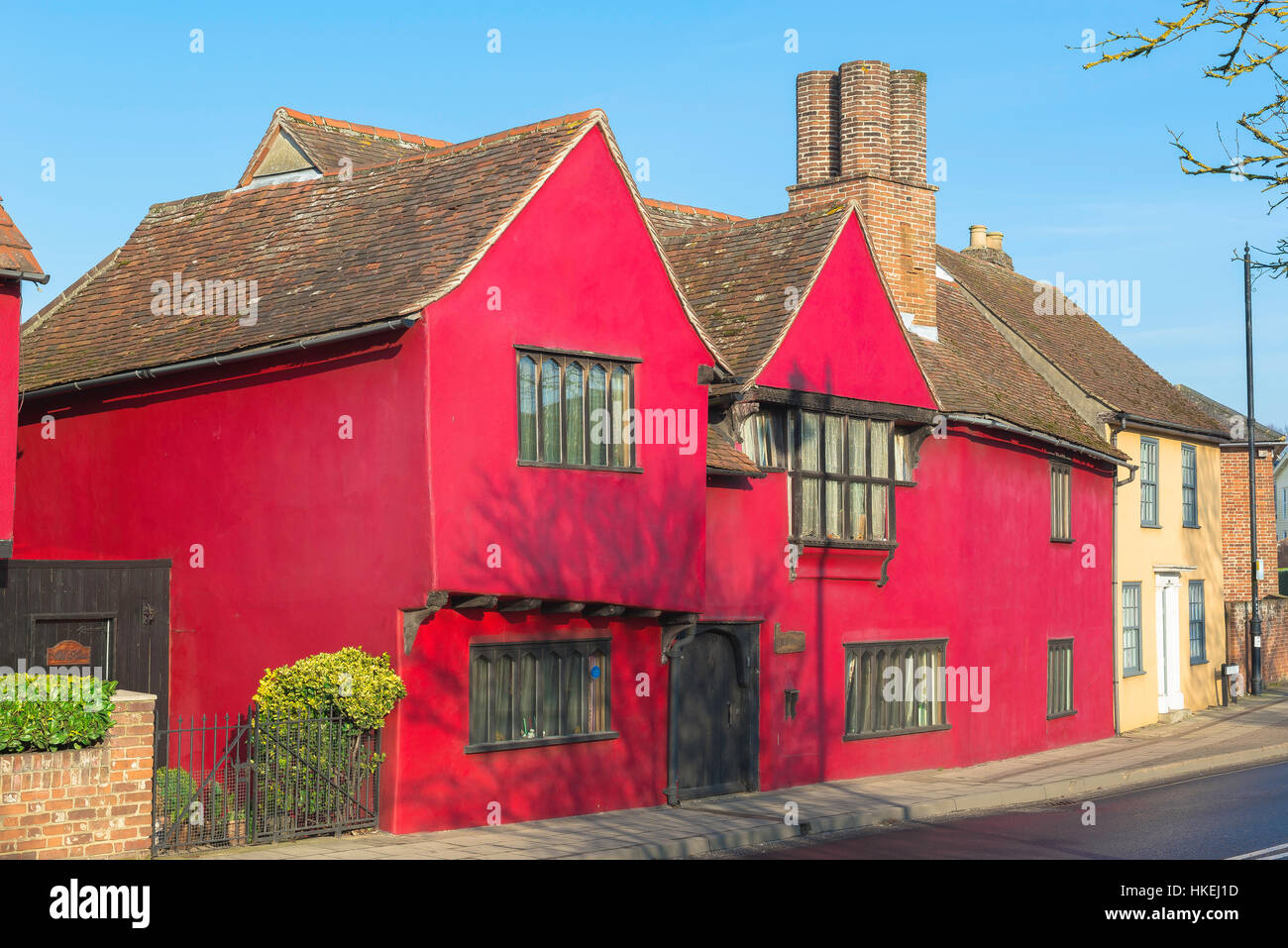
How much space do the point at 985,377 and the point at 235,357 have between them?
14256 millimetres

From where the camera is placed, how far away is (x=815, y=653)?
833 inches

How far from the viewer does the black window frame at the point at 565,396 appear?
16.7 meters

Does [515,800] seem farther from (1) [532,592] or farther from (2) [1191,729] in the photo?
(2) [1191,729]

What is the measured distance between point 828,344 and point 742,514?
3.04 meters

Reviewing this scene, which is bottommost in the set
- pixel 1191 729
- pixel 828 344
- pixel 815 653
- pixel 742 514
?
pixel 1191 729

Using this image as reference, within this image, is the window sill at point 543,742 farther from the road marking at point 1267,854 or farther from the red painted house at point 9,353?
the road marking at point 1267,854

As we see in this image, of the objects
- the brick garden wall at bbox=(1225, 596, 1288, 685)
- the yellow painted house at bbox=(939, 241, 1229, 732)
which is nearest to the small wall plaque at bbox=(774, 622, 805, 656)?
the yellow painted house at bbox=(939, 241, 1229, 732)

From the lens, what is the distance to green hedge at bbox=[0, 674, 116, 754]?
1271 cm

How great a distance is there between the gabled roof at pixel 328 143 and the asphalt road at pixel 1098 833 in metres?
12.3

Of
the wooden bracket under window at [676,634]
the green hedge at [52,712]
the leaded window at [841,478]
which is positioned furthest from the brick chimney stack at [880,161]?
the green hedge at [52,712]

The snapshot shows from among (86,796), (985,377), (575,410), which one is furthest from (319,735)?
(985,377)
